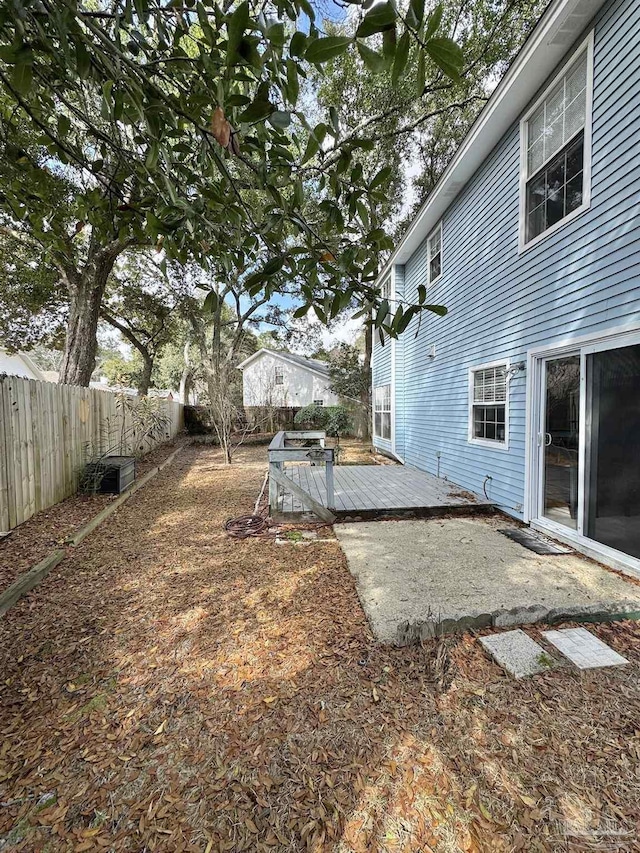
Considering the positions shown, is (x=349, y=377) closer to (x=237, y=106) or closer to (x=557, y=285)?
(x=557, y=285)

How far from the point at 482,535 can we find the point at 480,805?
10.1 ft

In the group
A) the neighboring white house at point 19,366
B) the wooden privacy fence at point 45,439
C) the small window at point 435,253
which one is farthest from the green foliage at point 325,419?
the neighboring white house at point 19,366

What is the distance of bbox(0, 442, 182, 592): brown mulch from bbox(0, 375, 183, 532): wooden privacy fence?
0.46 feet

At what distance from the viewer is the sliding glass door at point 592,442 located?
3248 mm

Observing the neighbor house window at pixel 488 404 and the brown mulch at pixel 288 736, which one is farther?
the neighbor house window at pixel 488 404

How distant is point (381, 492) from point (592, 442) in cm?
301

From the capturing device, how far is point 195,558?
383 cm

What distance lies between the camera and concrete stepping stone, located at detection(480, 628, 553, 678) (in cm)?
216

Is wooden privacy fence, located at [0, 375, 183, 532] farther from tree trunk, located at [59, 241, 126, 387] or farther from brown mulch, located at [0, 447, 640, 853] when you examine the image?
brown mulch, located at [0, 447, 640, 853]

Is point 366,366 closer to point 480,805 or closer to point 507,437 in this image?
point 507,437

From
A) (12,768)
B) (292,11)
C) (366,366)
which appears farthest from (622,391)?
(366,366)

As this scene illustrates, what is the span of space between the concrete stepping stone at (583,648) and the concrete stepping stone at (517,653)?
148mm

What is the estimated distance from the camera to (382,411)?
11.5m

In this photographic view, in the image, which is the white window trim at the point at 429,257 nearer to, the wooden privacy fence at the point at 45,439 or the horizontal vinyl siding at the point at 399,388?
the horizontal vinyl siding at the point at 399,388
